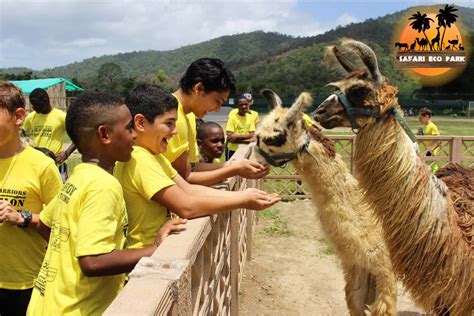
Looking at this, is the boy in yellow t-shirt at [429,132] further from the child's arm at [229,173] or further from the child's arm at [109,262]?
the child's arm at [109,262]

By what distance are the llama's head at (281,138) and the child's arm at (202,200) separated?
979 mm

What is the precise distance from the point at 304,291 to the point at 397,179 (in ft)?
10.0

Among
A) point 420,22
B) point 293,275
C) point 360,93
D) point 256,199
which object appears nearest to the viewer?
point 256,199

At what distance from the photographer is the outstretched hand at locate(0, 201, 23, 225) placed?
216 cm

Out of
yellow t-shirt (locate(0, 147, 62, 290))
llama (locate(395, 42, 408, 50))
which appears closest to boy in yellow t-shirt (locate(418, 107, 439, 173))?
yellow t-shirt (locate(0, 147, 62, 290))

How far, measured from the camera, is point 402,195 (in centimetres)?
252

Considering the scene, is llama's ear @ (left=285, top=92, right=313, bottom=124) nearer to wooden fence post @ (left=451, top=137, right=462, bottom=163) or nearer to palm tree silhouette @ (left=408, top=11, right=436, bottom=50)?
wooden fence post @ (left=451, top=137, right=462, bottom=163)

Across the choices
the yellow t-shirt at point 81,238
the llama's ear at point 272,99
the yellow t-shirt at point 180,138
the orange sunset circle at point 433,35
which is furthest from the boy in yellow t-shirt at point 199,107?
the orange sunset circle at point 433,35

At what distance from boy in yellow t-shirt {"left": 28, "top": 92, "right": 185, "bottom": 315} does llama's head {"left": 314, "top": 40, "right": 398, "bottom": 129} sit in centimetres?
131

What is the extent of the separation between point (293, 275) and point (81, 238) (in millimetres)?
4512

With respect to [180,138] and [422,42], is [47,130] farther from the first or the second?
[422,42]

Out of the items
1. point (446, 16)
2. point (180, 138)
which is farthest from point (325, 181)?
point (446, 16)

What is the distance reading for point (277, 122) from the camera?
127 inches

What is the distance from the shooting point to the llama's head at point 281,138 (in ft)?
10.5
